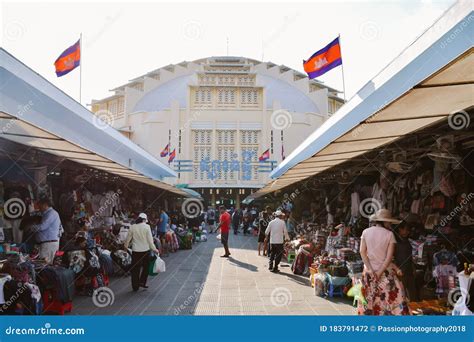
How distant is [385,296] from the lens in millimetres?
4469

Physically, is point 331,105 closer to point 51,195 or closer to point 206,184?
point 206,184

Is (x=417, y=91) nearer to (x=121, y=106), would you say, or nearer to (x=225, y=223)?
(x=225, y=223)

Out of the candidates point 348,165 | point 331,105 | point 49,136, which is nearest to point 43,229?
point 49,136

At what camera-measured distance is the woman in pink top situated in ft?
14.5

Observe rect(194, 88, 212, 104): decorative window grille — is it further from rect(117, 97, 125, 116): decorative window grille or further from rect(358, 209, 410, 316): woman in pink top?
rect(358, 209, 410, 316): woman in pink top

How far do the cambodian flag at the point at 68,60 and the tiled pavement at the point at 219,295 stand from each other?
18.9 feet

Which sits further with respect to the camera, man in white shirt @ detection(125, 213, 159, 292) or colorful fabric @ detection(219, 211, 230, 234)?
colorful fabric @ detection(219, 211, 230, 234)

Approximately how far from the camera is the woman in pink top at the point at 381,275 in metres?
4.43

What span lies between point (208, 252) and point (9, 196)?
7593 mm

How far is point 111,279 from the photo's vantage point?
8.58 metres

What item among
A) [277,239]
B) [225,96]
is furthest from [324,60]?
[225,96]

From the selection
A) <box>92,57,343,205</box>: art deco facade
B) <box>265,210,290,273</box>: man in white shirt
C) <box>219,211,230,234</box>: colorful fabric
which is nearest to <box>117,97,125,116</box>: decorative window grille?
<box>92,57,343,205</box>: art deco facade

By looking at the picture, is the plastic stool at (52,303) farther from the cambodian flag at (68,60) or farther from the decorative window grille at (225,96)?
the decorative window grille at (225,96)

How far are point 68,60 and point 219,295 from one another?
778cm
